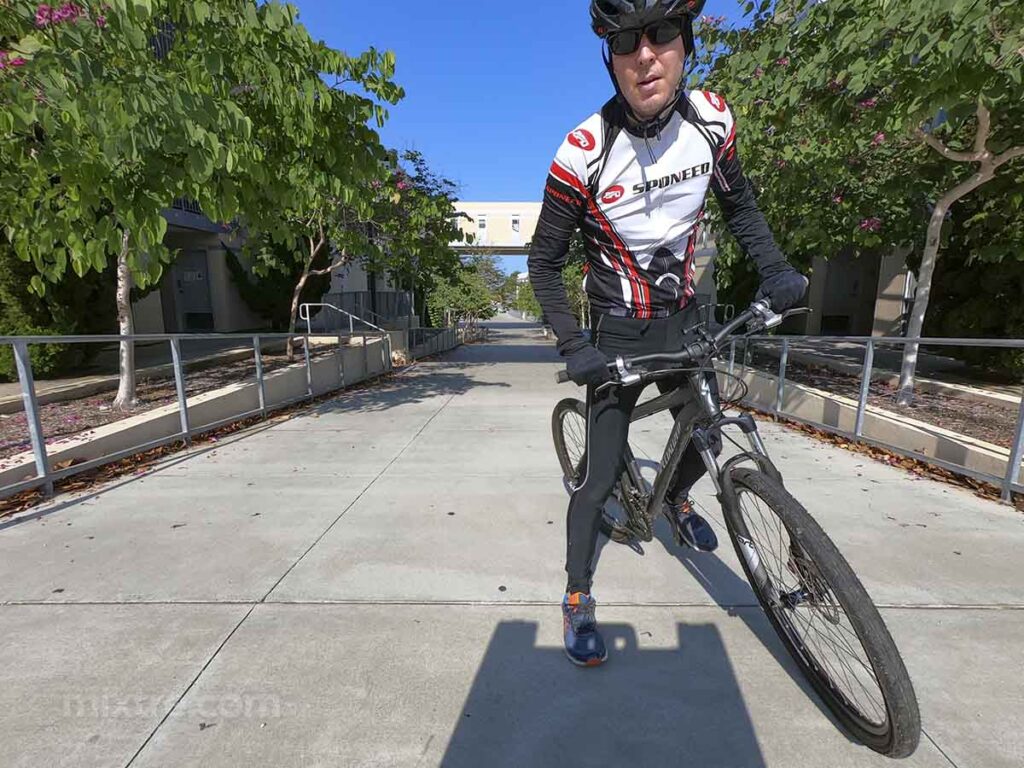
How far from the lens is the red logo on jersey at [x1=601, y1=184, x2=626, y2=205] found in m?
1.92

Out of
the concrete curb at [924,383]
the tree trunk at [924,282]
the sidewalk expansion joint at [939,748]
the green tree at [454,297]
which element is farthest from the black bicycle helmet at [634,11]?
the green tree at [454,297]

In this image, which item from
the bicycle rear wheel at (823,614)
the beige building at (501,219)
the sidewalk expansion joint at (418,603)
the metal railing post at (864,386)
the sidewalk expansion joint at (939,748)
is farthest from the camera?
the beige building at (501,219)

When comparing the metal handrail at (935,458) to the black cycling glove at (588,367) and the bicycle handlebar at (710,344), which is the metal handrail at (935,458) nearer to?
the bicycle handlebar at (710,344)

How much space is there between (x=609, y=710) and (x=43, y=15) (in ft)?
15.8

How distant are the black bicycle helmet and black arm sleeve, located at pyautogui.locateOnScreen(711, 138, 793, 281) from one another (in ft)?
1.60

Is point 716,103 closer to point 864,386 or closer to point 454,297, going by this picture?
point 864,386

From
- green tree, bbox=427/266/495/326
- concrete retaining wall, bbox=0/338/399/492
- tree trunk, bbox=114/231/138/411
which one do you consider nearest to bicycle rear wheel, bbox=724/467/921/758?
concrete retaining wall, bbox=0/338/399/492

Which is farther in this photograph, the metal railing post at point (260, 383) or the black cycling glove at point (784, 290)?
the metal railing post at point (260, 383)

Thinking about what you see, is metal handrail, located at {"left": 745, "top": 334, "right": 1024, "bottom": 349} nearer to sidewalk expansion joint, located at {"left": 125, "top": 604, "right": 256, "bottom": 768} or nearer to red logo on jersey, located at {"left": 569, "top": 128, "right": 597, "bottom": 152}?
red logo on jersey, located at {"left": 569, "top": 128, "right": 597, "bottom": 152}

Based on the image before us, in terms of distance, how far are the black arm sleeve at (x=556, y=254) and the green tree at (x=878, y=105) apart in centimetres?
326

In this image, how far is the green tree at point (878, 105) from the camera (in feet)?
11.9

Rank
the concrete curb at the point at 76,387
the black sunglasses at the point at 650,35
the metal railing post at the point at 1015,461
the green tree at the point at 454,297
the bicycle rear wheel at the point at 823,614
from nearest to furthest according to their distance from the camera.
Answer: the bicycle rear wheel at the point at 823,614, the black sunglasses at the point at 650,35, the metal railing post at the point at 1015,461, the concrete curb at the point at 76,387, the green tree at the point at 454,297

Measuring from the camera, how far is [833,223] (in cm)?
803

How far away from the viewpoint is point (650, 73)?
177cm
